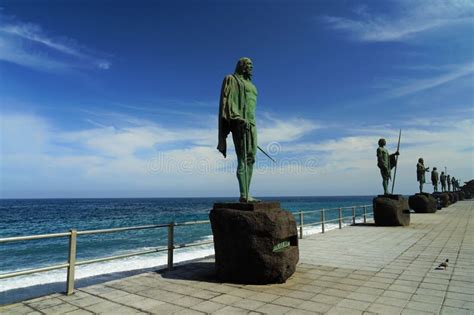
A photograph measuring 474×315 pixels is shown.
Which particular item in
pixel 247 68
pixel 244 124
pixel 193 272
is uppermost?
pixel 247 68

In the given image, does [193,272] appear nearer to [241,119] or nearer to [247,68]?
[241,119]

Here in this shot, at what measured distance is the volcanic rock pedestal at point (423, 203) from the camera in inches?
859

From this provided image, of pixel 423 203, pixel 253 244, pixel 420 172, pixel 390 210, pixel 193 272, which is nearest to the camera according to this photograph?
pixel 253 244

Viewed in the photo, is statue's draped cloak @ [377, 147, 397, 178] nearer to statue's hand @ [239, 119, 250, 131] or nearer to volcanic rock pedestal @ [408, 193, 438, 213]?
volcanic rock pedestal @ [408, 193, 438, 213]

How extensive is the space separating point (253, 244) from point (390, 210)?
34.0ft

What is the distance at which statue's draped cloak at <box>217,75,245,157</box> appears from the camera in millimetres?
5586

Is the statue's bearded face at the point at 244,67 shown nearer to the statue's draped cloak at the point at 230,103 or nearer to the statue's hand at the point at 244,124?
the statue's draped cloak at the point at 230,103

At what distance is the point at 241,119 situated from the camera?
5.54m

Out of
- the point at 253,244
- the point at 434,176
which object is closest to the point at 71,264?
the point at 253,244

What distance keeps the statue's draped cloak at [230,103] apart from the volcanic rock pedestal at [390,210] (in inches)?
394

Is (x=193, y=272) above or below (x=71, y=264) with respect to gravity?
below

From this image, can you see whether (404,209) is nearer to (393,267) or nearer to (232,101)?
(393,267)

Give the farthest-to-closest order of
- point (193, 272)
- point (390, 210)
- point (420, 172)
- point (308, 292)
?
point (420, 172) → point (390, 210) → point (193, 272) → point (308, 292)

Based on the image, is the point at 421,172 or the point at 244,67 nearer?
the point at 244,67
